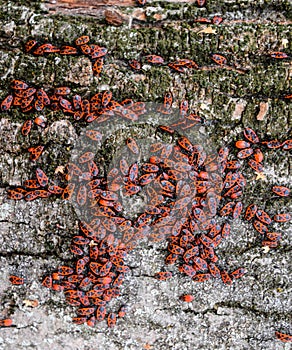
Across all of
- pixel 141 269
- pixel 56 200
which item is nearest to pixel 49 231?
pixel 56 200

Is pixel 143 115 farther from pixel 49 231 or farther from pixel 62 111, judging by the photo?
pixel 49 231

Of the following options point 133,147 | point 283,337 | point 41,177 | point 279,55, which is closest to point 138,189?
point 133,147

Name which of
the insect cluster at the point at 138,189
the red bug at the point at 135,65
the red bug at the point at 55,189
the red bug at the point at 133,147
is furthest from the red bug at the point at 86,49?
the red bug at the point at 55,189

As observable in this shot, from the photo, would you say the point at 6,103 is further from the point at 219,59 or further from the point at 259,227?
the point at 259,227

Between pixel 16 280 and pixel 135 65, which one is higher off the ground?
pixel 135 65

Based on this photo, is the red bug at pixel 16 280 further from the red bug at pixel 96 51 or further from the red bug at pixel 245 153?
the red bug at pixel 245 153

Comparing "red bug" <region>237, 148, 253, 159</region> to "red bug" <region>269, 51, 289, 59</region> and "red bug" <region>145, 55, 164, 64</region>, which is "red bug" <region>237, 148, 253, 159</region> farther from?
"red bug" <region>145, 55, 164, 64</region>
